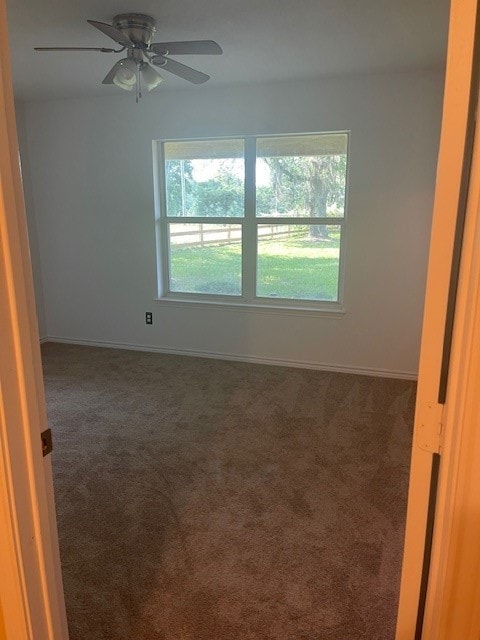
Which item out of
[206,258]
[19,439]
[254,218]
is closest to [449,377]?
[19,439]

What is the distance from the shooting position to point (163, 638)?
5.37ft

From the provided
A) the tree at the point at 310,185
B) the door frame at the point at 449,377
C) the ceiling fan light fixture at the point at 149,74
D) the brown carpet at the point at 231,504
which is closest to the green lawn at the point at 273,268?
the tree at the point at 310,185

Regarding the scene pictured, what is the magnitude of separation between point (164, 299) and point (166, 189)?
1070mm

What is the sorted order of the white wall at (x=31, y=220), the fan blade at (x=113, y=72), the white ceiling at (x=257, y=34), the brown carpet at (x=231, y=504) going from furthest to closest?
1. the white wall at (x=31, y=220)
2. the fan blade at (x=113, y=72)
3. the white ceiling at (x=257, y=34)
4. the brown carpet at (x=231, y=504)

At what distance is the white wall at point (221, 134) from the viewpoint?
3668 mm

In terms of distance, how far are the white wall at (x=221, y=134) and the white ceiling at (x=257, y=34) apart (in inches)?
11.8

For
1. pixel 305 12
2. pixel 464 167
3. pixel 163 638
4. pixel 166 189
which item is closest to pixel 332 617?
pixel 163 638

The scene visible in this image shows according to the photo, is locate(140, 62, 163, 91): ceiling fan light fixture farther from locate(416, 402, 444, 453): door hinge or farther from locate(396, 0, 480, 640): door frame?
locate(416, 402, 444, 453): door hinge

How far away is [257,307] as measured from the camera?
14.3 ft

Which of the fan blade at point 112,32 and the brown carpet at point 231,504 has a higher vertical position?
the fan blade at point 112,32

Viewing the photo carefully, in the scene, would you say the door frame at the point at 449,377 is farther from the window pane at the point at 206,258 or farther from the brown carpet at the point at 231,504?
the window pane at the point at 206,258

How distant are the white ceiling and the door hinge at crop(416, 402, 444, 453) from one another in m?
2.12

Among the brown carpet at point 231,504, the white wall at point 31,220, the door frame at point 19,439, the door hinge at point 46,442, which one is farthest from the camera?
the white wall at point 31,220

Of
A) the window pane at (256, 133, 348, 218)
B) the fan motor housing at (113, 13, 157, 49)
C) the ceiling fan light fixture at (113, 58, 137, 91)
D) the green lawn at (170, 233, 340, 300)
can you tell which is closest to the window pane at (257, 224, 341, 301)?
the green lawn at (170, 233, 340, 300)
